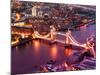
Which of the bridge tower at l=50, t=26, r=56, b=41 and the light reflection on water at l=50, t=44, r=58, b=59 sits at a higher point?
the bridge tower at l=50, t=26, r=56, b=41

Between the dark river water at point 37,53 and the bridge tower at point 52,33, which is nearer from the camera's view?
the dark river water at point 37,53

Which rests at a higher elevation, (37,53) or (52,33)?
(52,33)

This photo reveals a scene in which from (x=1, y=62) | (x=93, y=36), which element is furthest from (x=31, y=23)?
(x=93, y=36)

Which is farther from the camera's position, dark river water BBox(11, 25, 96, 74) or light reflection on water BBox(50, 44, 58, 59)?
light reflection on water BBox(50, 44, 58, 59)

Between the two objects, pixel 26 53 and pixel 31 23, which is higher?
pixel 31 23

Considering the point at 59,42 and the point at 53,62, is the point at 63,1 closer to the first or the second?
the point at 59,42

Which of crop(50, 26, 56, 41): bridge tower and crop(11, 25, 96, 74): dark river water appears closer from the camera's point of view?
crop(11, 25, 96, 74): dark river water

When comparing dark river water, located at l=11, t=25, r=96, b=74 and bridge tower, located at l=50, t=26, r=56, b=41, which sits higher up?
bridge tower, located at l=50, t=26, r=56, b=41

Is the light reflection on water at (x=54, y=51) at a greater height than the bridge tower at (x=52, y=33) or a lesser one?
lesser
